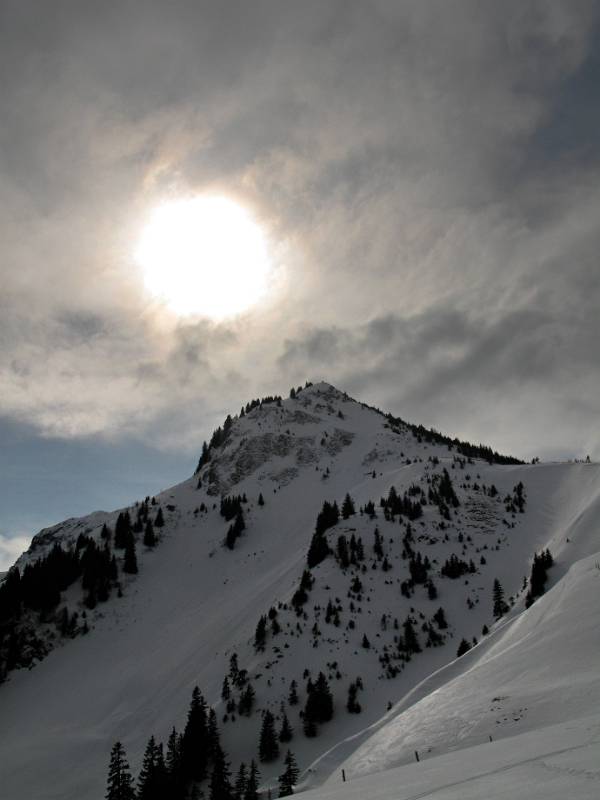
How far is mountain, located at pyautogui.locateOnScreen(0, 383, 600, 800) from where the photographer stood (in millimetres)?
25766

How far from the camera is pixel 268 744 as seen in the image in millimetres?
42094

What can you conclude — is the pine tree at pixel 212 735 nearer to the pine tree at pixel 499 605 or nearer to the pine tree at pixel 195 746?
the pine tree at pixel 195 746

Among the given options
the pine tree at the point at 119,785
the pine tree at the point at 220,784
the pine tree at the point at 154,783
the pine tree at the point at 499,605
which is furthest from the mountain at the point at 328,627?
the pine tree at the point at 154,783

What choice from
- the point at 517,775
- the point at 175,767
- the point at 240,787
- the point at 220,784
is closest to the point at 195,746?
the point at 175,767

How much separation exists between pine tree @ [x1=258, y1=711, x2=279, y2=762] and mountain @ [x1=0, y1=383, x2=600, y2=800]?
0.74m

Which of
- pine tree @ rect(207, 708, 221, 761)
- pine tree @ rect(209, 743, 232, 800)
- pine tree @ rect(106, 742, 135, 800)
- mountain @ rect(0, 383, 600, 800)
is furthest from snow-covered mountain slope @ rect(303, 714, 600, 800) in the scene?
pine tree @ rect(207, 708, 221, 761)

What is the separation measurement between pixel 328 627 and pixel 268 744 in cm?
1792

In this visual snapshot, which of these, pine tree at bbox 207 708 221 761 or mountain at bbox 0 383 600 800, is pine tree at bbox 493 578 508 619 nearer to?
mountain at bbox 0 383 600 800

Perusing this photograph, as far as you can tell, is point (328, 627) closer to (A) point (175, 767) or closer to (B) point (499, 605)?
(B) point (499, 605)

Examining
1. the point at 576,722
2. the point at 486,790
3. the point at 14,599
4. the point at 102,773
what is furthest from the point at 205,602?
the point at 486,790

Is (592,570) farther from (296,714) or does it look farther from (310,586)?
(310,586)

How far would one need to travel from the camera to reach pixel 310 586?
6750cm

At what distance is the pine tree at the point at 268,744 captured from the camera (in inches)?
1646

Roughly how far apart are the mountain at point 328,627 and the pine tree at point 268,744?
74 cm
